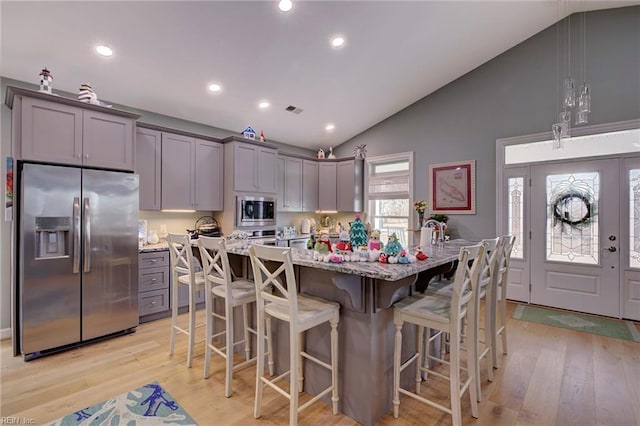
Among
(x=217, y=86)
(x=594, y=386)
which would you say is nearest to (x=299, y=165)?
(x=217, y=86)

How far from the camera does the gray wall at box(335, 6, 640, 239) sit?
12.1 ft

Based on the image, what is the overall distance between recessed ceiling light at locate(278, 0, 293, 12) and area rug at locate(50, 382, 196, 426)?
3.48 m

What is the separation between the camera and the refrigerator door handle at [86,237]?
9.80ft

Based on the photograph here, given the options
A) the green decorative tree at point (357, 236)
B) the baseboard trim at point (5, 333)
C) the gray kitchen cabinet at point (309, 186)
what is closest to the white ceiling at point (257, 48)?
the gray kitchen cabinet at point (309, 186)

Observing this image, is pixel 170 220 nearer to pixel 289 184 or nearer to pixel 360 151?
pixel 289 184

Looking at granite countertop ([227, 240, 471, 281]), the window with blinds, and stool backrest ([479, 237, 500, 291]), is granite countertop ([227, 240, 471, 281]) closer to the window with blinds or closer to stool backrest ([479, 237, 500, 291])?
stool backrest ([479, 237, 500, 291])

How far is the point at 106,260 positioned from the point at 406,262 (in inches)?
120

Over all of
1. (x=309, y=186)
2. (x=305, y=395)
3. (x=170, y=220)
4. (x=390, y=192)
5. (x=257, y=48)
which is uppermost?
(x=257, y=48)

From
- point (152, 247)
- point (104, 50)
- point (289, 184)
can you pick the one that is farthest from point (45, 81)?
point (289, 184)

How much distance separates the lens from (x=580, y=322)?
145 inches

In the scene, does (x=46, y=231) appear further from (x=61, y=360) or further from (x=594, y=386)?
(x=594, y=386)

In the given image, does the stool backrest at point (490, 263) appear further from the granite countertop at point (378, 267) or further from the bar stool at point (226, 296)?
the bar stool at point (226, 296)

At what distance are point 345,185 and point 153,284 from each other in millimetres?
3691

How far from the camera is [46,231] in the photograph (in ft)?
9.22
